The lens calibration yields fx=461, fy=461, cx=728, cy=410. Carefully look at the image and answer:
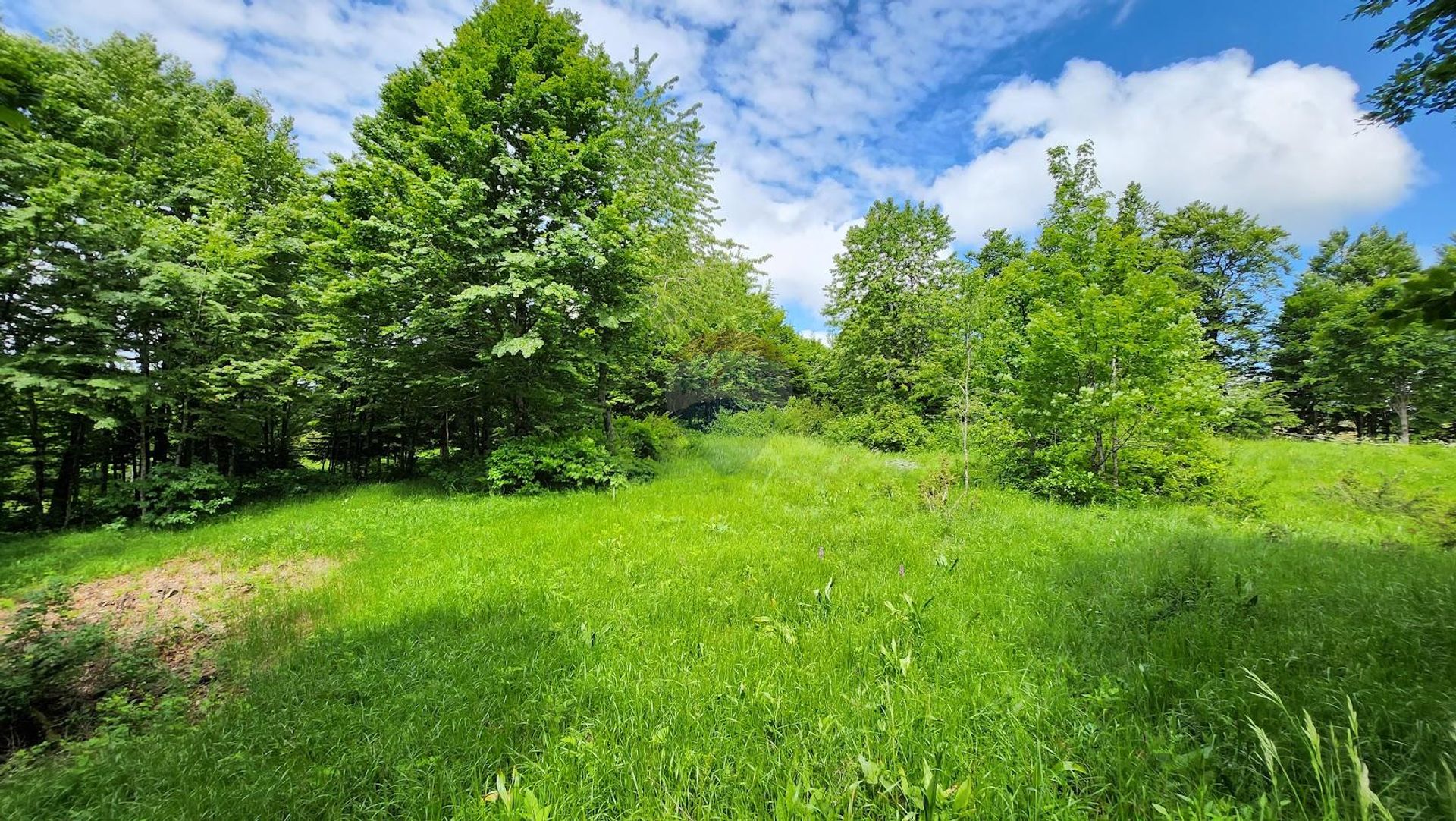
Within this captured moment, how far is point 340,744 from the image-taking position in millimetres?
2479

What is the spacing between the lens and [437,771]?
2.24 m

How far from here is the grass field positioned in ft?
6.36

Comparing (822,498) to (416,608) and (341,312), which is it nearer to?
(416,608)

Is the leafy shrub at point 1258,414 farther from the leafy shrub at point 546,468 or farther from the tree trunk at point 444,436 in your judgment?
the tree trunk at point 444,436

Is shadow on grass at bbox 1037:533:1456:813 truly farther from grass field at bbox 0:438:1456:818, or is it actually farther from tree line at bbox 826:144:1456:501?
tree line at bbox 826:144:1456:501

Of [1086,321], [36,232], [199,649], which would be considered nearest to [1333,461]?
[1086,321]

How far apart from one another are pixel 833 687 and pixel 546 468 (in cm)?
851

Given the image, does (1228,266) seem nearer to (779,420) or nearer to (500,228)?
(779,420)

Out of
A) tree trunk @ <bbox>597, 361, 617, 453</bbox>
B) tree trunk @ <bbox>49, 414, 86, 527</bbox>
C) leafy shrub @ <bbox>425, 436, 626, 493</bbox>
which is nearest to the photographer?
leafy shrub @ <bbox>425, 436, 626, 493</bbox>

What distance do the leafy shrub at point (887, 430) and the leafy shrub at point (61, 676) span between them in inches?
661

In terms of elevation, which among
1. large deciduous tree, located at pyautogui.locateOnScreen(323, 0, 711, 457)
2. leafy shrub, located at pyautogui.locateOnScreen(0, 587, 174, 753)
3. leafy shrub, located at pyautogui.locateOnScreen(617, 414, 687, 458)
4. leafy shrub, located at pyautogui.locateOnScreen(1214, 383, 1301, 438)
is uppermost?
large deciduous tree, located at pyautogui.locateOnScreen(323, 0, 711, 457)

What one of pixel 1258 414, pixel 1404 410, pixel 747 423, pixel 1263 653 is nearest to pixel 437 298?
pixel 1263 653

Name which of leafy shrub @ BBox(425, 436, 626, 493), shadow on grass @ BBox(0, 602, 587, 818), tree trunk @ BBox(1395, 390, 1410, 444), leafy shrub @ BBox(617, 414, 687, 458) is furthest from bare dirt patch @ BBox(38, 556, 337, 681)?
tree trunk @ BBox(1395, 390, 1410, 444)

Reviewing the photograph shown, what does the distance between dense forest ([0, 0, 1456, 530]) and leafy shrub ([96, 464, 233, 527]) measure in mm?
43
